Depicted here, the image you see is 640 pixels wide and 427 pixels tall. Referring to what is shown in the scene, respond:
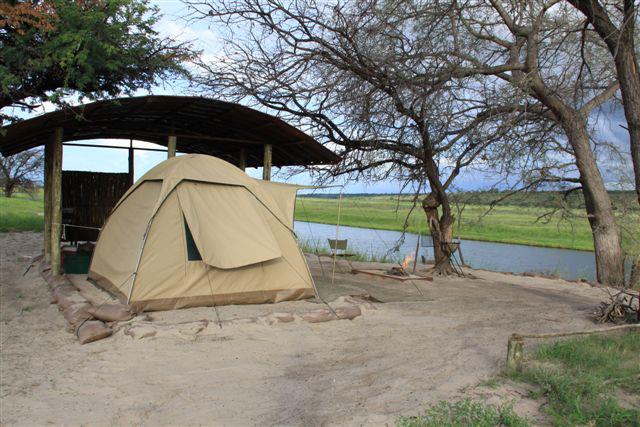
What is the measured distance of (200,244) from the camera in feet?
25.2

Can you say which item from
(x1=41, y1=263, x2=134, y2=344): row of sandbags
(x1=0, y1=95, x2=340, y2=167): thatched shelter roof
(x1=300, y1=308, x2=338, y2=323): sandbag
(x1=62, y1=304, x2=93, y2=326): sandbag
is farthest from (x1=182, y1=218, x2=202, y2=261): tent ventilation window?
(x1=0, y1=95, x2=340, y2=167): thatched shelter roof

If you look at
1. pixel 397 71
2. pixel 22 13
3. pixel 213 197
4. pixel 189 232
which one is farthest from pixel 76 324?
pixel 397 71

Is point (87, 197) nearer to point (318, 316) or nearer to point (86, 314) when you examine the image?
point (86, 314)

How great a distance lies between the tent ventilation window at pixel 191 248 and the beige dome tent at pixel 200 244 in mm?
14

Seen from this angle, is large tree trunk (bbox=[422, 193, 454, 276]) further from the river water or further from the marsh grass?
the marsh grass

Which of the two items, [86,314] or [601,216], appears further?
[601,216]

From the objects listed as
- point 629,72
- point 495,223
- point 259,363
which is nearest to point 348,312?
point 259,363

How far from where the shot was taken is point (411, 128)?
12156mm

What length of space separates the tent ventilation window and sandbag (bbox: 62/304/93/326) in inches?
60.3

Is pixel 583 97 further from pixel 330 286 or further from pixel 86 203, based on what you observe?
pixel 86 203

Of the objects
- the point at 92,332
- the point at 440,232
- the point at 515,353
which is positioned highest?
the point at 440,232

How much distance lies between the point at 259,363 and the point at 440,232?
26.3 feet

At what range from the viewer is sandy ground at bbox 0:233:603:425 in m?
4.38

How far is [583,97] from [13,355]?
11.4 metres
